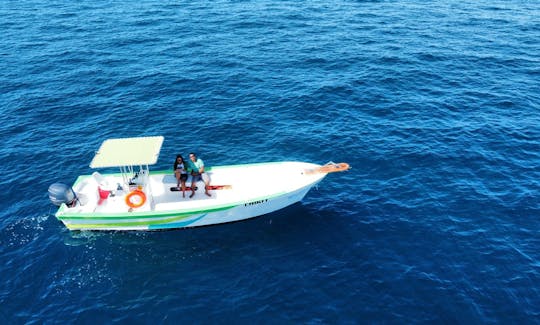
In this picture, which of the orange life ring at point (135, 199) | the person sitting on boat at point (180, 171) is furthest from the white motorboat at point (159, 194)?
the person sitting on boat at point (180, 171)

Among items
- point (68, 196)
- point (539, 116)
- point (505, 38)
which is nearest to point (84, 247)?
point (68, 196)

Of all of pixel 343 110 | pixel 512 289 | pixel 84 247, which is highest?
pixel 343 110

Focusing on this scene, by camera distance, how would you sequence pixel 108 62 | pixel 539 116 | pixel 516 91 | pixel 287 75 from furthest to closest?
pixel 108 62 < pixel 287 75 < pixel 516 91 < pixel 539 116

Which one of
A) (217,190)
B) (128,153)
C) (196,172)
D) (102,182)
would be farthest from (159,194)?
(102,182)

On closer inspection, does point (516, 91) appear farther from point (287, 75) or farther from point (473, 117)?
point (287, 75)

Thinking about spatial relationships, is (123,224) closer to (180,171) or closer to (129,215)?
(129,215)
